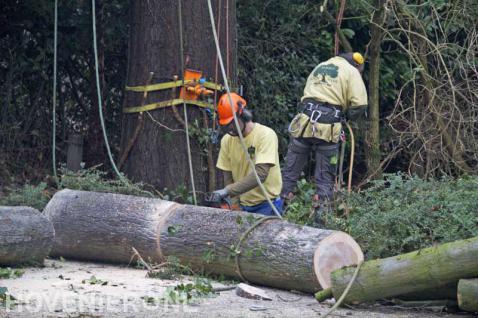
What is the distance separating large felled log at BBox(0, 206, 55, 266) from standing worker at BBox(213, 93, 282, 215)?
156 cm

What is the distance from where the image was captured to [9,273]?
22.8 feet

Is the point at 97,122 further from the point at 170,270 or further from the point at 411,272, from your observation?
the point at 411,272

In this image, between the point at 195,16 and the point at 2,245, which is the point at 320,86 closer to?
the point at 195,16

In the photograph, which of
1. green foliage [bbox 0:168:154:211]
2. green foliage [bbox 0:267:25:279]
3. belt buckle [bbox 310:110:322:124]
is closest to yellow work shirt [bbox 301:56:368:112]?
belt buckle [bbox 310:110:322:124]

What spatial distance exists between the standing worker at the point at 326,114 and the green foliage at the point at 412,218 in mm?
1172

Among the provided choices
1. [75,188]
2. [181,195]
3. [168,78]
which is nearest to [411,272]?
[181,195]

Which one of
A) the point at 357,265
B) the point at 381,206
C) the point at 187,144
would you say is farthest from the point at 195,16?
the point at 357,265

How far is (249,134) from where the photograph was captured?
843 centimetres

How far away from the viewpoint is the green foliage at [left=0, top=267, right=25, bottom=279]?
6.90 metres

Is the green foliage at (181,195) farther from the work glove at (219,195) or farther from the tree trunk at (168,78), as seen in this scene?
the work glove at (219,195)

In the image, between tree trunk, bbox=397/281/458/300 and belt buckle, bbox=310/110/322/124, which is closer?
tree trunk, bbox=397/281/458/300

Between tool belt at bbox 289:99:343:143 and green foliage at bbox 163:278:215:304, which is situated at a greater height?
tool belt at bbox 289:99:343:143

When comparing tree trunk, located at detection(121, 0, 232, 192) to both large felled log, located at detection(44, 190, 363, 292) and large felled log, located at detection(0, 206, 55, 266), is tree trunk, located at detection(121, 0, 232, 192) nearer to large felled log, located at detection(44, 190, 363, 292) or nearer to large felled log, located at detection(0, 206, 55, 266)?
large felled log, located at detection(44, 190, 363, 292)

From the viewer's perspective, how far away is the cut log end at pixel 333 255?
262 inches
